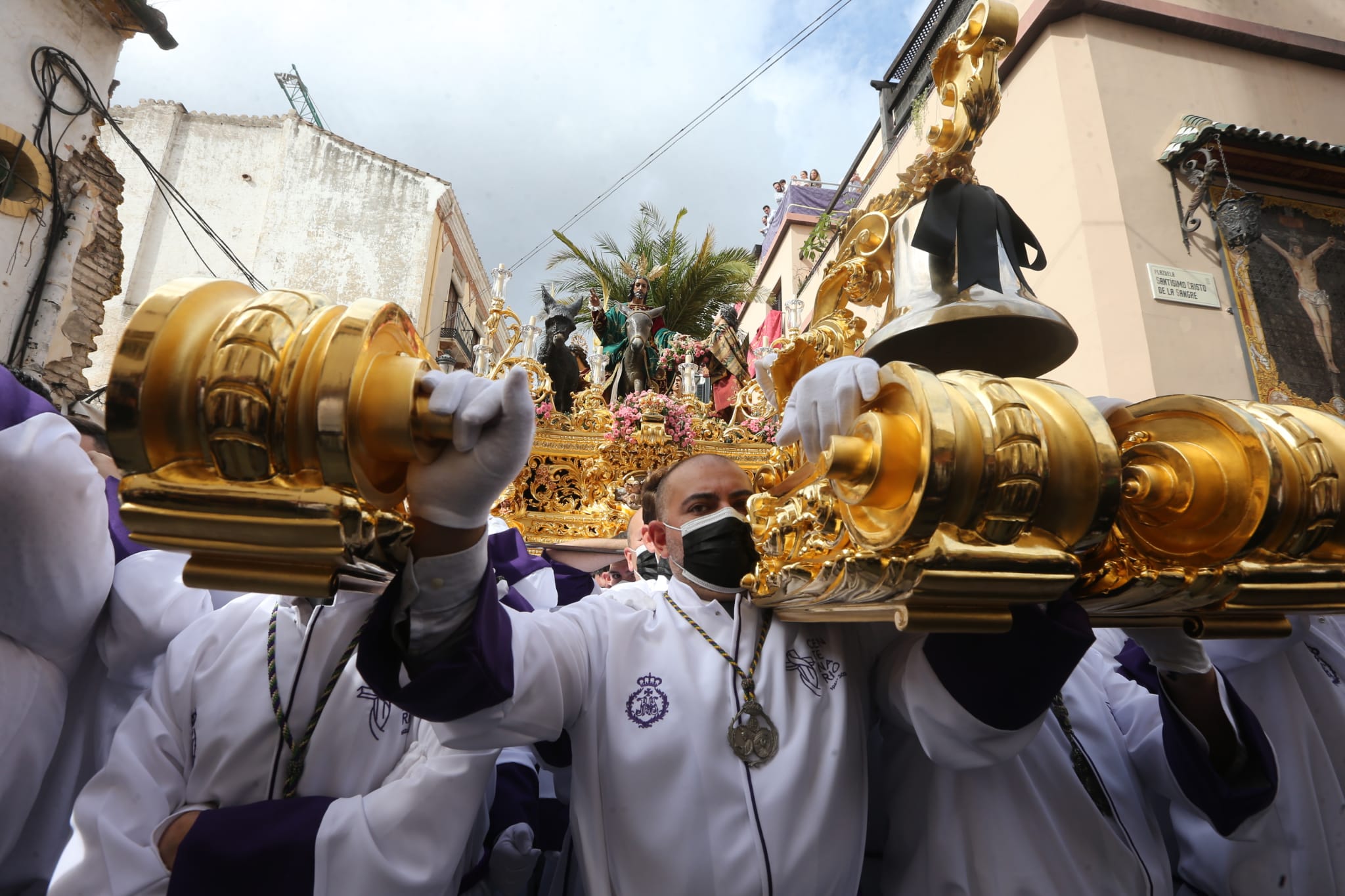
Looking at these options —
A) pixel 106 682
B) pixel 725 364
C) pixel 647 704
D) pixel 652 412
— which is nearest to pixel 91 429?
pixel 106 682

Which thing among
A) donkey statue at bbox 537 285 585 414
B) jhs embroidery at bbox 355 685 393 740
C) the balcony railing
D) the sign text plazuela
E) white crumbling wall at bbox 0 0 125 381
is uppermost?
the balcony railing

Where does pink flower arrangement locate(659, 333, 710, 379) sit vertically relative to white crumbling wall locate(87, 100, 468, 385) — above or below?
below

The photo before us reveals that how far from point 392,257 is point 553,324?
384 inches

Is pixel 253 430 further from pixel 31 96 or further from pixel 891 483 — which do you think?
pixel 31 96

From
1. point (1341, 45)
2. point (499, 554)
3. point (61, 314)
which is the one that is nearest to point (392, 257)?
point (61, 314)

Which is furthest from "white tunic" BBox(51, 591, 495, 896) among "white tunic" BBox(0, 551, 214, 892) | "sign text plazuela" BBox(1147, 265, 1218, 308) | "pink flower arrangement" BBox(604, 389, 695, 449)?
"sign text plazuela" BBox(1147, 265, 1218, 308)

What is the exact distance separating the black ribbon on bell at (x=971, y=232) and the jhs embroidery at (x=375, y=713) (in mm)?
1707

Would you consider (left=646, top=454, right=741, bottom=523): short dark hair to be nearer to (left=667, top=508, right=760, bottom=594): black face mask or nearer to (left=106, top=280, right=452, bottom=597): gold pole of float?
(left=667, top=508, right=760, bottom=594): black face mask

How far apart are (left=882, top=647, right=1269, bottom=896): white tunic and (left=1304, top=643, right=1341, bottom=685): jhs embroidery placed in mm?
451

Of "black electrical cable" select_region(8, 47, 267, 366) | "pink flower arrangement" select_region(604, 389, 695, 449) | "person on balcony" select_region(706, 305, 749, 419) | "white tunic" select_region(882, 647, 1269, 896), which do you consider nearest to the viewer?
"white tunic" select_region(882, 647, 1269, 896)

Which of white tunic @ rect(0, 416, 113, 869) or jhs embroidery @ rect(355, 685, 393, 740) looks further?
jhs embroidery @ rect(355, 685, 393, 740)

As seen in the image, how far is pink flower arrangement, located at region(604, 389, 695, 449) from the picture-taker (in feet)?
18.2

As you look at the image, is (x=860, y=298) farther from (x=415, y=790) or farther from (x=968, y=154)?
(x=415, y=790)

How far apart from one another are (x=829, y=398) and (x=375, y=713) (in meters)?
1.25
